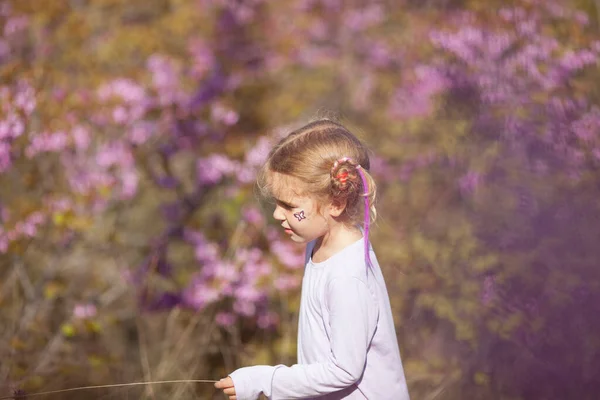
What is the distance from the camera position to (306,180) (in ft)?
6.08

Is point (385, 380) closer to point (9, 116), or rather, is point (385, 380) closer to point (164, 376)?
point (164, 376)

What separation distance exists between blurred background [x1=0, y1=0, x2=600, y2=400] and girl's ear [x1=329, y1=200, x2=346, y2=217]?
55 cm

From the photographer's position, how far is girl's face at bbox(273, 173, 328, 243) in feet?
6.11

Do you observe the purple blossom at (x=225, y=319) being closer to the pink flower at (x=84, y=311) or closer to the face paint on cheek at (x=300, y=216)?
the pink flower at (x=84, y=311)

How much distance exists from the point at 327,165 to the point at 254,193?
798 millimetres

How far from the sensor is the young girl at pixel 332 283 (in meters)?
1.73

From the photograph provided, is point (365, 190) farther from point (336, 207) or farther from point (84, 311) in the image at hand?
point (84, 311)

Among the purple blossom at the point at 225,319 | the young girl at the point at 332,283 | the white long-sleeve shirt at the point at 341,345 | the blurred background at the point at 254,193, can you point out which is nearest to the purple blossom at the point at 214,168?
the blurred background at the point at 254,193

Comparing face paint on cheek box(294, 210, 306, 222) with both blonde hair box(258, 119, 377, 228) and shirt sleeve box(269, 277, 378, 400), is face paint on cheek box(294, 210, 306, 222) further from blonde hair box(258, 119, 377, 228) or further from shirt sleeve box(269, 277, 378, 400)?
shirt sleeve box(269, 277, 378, 400)

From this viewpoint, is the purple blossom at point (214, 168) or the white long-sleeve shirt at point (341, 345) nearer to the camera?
the white long-sleeve shirt at point (341, 345)

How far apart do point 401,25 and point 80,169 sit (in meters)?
2.88

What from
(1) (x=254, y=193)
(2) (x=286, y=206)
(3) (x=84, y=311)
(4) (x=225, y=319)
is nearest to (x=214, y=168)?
(4) (x=225, y=319)

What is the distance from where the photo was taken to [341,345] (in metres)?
1.71

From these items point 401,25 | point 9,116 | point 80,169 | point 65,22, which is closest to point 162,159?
point 80,169
